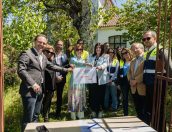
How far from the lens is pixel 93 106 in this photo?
7.64 m

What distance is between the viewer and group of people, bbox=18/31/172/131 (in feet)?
17.3

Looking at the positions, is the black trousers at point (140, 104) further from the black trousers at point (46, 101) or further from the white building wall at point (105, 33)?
the white building wall at point (105, 33)

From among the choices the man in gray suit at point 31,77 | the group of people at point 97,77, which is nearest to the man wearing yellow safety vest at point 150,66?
the group of people at point 97,77

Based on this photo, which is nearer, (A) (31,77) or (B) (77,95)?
(A) (31,77)

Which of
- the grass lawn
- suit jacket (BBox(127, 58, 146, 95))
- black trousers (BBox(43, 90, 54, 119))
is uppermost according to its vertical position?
suit jacket (BBox(127, 58, 146, 95))

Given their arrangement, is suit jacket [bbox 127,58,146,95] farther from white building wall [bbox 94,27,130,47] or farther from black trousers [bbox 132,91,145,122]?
white building wall [bbox 94,27,130,47]

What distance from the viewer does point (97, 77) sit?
744 cm

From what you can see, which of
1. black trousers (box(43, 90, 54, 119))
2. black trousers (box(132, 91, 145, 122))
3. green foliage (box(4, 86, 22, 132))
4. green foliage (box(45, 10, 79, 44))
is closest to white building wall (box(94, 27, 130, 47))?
green foliage (box(45, 10, 79, 44))

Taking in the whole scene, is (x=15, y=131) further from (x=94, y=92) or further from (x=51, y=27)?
(x=51, y=27)

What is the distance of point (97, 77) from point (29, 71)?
2.42 meters

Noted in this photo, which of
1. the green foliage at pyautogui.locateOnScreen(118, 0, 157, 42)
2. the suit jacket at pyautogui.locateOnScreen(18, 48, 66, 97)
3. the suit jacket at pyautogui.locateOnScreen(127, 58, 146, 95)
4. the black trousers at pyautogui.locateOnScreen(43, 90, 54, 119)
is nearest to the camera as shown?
the suit jacket at pyautogui.locateOnScreen(18, 48, 66, 97)

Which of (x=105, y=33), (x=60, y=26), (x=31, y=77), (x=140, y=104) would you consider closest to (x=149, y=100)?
(x=140, y=104)

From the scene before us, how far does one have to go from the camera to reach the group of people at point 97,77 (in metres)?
5.26

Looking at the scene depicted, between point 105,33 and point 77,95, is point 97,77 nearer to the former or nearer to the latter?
point 77,95
